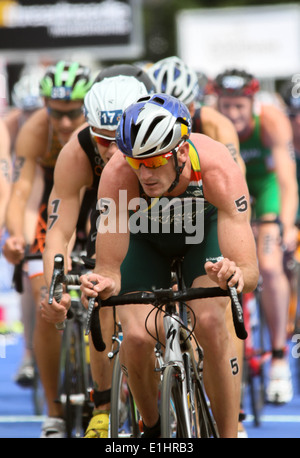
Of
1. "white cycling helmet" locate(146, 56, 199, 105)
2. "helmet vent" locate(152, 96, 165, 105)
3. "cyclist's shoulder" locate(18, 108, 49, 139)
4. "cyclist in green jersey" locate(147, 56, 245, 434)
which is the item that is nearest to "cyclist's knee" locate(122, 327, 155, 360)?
"helmet vent" locate(152, 96, 165, 105)

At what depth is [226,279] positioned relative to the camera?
4703 mm

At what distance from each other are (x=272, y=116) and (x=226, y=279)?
4.75 meters

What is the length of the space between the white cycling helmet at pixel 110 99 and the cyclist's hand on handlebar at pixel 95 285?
1132 millimetres

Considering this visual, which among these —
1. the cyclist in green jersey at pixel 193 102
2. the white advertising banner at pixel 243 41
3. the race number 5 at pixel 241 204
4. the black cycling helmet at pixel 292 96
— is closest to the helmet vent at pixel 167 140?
the race number 5 at pixel 241 204

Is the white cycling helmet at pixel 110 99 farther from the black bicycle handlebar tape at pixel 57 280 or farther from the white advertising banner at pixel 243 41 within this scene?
the white advertising banner at pixel 243 41

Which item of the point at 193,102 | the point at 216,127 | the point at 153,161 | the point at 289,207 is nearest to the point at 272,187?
the point at 289,207

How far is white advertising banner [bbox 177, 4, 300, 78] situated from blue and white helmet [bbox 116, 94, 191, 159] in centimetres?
1858

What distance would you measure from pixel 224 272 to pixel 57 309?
1.20 metres

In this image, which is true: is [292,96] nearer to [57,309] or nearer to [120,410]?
[120,410]

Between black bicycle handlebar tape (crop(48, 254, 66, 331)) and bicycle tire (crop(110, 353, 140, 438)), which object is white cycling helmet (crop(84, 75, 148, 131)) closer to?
black bicycle handlebar tape (crop(48, 254, 66, 331))

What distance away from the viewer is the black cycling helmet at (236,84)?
9203 millimetres

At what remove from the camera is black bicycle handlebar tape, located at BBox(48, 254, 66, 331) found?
17.0 ft
